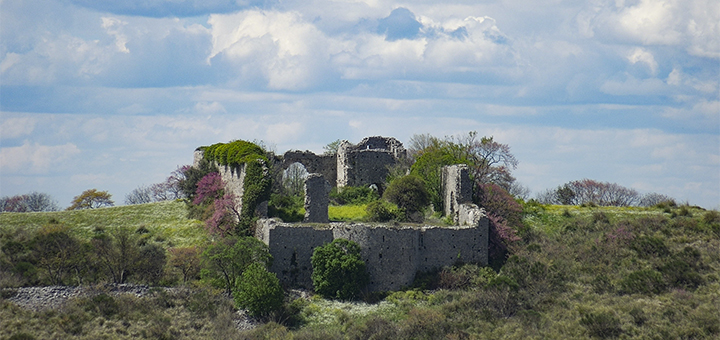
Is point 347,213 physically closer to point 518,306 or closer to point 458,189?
point 458,189

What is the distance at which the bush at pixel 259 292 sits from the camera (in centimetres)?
3969

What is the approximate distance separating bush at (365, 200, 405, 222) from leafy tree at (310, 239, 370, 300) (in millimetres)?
5578

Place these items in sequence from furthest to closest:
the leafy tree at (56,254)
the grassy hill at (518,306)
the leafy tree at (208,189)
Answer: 1. the leafy tree at (208,189)
2. the leafy tree at (56,254)
3. the grassy hill at (518,306)

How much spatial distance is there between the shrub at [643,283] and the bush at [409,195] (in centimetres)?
1236

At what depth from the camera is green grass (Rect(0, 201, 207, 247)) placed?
50625mm

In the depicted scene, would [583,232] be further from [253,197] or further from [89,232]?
[89,232]

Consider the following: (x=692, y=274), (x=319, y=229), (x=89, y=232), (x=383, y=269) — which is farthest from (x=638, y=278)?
(x=89, y=232)

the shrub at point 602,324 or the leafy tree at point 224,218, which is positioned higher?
the leafy tree at point 224,218

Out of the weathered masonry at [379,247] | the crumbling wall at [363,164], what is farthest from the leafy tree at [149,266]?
the crumbling wall at [363,164]

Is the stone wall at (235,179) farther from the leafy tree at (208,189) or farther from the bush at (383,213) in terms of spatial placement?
the bush at (383,213)

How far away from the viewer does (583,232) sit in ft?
163

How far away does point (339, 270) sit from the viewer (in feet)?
136

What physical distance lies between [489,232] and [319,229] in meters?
9.44

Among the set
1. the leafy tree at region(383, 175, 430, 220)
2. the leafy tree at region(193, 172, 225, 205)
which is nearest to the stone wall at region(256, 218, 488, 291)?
the leafy tree at region(383, 175, 430, 220)
